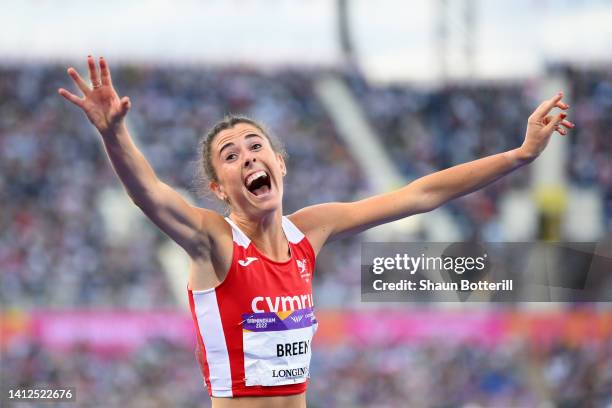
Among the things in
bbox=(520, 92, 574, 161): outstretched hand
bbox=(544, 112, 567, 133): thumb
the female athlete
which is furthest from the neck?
bbox=(544, 112, 567, 133): thumb

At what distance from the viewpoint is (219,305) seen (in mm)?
3348

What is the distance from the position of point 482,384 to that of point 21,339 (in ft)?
22.5

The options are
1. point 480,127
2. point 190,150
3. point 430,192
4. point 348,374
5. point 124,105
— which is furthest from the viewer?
point 190,150

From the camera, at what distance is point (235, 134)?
3.64m

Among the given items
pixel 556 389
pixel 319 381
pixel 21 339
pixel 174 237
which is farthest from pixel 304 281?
pixel 21 339

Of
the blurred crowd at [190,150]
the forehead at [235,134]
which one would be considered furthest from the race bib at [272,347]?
the blurred crowd at [190,150]

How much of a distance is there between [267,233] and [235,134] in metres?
0.42

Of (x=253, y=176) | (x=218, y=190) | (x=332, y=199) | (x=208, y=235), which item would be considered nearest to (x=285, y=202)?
(x=332, y=199)

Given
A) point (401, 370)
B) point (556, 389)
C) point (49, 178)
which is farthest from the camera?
point (49, 178)

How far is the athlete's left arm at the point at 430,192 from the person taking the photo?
3.82m

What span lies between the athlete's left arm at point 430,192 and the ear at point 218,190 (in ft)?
1.14

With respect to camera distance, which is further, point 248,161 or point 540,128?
point 540,128

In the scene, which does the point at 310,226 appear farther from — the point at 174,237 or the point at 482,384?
the point at 482,384

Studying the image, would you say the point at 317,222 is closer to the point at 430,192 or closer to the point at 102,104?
the point at 430,192
